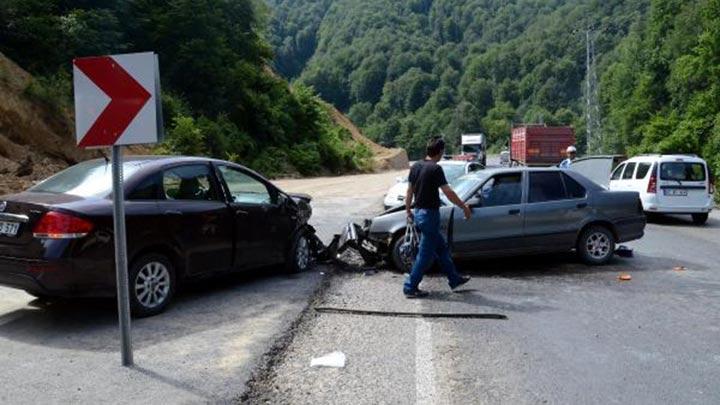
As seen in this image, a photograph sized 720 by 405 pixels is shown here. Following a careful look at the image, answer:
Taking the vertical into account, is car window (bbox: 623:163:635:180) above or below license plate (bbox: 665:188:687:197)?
above

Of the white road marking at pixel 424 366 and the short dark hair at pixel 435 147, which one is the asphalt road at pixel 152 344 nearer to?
the white road marking at pixel 424 366

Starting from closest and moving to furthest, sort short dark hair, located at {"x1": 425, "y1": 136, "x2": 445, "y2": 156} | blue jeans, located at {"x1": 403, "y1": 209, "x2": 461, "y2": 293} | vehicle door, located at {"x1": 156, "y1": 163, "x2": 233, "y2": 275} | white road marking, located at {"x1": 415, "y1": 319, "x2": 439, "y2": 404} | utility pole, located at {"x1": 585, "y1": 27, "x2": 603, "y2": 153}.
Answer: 1. white road marking, located at {"x1": 415, "y1": 319, "x2": 439, "y2": 404}
2. vehicle door, located at {"x1": 156, "y1": 163, "x2": 233, "y2": 275}
3. blue jeans, located at {"x1": 403, "y1": 209, "x2": 461, "y2": 293}
4. short dark hair, located at {"x1": 425, "y1": 136, "x2": 445, "y2": 156}
5. utility pole, located at {"x1": 585, "y1": 27, "x2": 603, "y2": 153}

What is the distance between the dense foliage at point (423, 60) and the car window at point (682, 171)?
10760 centimetres

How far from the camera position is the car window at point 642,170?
1727cm

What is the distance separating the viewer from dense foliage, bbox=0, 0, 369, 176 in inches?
1107

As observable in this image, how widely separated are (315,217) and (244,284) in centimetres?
886

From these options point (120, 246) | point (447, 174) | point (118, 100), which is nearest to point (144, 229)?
point (120, 246)

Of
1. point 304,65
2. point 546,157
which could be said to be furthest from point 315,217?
point 304,65

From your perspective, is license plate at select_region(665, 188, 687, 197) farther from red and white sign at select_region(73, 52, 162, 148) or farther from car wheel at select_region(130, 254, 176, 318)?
red and white sign at select_region(73, 52, 162, 148)

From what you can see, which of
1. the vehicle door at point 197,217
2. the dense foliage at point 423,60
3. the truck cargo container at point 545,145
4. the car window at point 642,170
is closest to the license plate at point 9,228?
the vehicle door at point 197,217

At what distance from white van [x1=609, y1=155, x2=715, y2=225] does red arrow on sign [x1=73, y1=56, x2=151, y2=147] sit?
46.9 feet

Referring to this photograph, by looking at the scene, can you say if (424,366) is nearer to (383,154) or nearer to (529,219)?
(529,219)

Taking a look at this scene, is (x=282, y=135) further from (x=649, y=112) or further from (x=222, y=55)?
(x=649, y=112)

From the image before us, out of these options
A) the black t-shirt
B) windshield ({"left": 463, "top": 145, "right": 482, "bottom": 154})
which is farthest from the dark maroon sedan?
windshield ({"left": 463, "top": 145, "right": 482, "bottom": 154})
